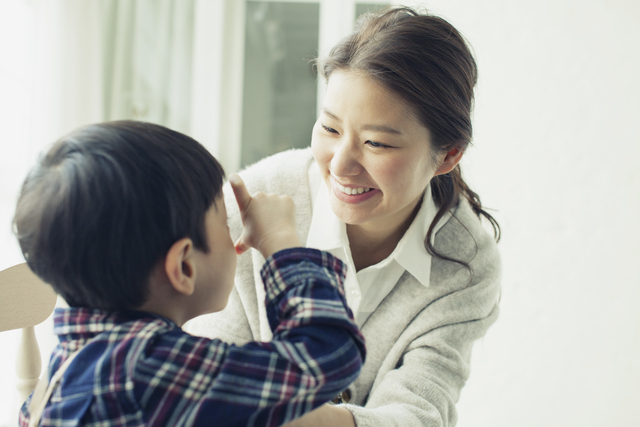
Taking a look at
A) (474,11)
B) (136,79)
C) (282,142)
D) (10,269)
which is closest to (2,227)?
(10,269)

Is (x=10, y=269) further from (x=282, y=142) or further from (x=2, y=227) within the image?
(x=282, y=142)

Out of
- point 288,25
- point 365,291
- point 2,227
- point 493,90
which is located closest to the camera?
point 365,291

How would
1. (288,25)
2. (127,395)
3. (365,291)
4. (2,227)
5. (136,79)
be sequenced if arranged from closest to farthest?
(127,395) < (365,291) < (2,227) < (136,79) < (288,25)

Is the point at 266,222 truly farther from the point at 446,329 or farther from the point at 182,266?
the point at 446,329

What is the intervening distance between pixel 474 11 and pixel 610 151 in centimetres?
70

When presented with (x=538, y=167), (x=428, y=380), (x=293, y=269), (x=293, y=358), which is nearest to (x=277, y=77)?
(x=538, y=167)

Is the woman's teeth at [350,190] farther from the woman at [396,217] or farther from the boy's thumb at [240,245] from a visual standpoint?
the boy's thumb at [240,245]

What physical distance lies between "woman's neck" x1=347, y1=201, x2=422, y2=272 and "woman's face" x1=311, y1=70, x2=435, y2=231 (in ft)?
0.60

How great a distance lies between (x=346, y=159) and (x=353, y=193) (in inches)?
3.7

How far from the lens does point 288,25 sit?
2.79 metres

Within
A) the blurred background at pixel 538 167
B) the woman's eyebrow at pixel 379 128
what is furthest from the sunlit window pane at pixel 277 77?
the woman's eyebrow at pixel 379 128

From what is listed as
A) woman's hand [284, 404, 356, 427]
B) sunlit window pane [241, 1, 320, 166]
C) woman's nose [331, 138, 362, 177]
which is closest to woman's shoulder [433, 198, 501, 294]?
woman's nose [331, 138, 362, 177]

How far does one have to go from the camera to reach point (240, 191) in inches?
30.8

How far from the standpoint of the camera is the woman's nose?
926 mm
